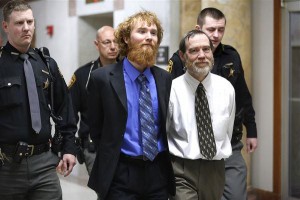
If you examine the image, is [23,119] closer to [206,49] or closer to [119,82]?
[119,82]

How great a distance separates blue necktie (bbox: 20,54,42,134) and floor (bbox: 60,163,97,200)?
3170mm

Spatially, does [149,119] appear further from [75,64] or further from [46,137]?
[75,64]

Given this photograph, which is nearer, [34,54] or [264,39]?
[34,54]

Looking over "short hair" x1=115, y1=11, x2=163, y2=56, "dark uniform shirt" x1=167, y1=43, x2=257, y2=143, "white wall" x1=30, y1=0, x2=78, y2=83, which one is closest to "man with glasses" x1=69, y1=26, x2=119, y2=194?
"dark uniform shirt" x1=167, y1=43, x2=257, y2=143

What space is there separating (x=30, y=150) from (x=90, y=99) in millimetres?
538

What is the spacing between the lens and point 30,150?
2990 millimetres

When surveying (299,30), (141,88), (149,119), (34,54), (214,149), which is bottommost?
(214,149)

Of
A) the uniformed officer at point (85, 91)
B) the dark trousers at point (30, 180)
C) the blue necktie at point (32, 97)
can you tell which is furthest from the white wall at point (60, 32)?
the dark trousers at point (30, 180)

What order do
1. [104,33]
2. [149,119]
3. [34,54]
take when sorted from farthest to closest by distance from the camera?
[104,33] < [34,54] < [149,119]

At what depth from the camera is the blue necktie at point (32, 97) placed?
2977 mm

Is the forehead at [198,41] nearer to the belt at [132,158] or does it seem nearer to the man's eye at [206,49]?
the man's eye at [206,49]

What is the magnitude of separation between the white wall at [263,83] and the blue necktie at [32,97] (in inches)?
122

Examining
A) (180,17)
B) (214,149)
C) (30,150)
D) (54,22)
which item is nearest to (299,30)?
(180,17)

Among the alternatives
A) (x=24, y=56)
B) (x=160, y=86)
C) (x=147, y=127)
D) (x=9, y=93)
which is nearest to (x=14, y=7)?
(x=24, y=56)
